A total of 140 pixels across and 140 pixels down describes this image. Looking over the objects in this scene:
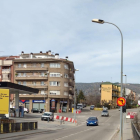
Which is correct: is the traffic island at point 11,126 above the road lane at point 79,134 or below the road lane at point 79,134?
above

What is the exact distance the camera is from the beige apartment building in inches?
3241

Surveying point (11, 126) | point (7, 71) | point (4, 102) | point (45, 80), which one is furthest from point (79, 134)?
point (7, 71)

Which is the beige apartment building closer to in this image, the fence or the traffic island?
the fence

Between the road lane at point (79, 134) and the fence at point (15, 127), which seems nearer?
the road lane at point (79, 134)

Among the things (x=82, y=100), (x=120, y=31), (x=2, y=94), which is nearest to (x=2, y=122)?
(x=2, y=94)

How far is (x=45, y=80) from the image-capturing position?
83.8 metres

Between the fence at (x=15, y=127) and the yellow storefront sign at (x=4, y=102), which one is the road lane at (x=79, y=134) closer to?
the fence at (x=15, y=127)

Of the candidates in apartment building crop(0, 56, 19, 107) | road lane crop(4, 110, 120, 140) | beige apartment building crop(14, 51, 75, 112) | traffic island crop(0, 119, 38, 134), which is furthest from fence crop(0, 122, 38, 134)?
apartment building crop(0, 56, 19, 107)

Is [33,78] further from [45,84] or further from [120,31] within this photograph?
[120,31]

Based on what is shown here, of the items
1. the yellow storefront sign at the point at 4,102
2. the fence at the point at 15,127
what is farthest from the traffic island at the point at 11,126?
the yellow storefront sign at the point at 4,102

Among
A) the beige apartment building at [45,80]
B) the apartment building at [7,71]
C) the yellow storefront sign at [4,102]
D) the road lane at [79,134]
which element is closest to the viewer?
the road lane at [79,134]

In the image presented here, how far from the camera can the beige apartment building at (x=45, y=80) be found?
82.3 meters

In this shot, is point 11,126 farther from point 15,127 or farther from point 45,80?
point 45,80

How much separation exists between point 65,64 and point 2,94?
190 ft
